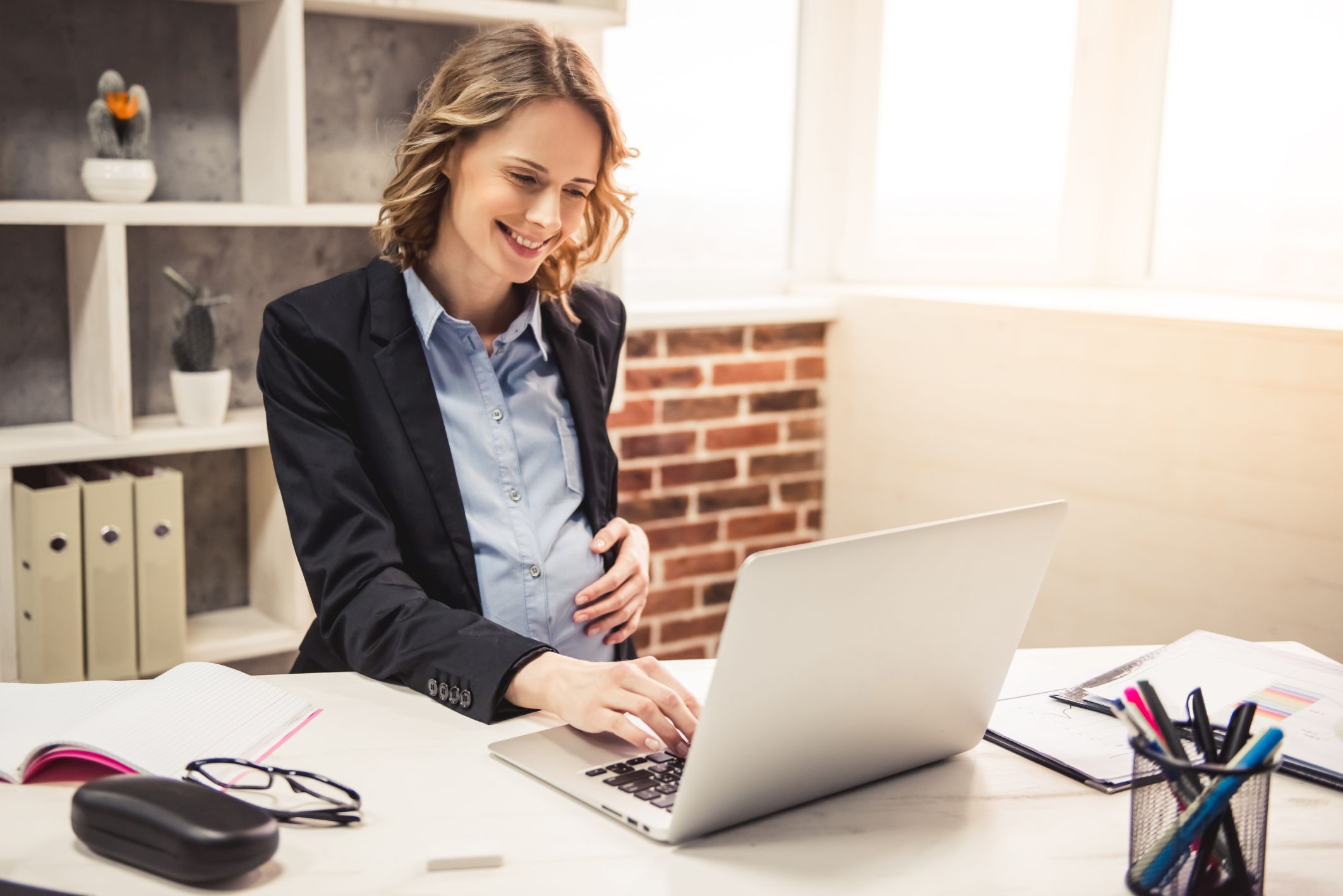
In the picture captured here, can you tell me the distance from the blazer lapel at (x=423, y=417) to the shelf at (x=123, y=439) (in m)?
0.83

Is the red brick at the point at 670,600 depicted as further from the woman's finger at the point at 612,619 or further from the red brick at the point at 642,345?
the woman's finger at the point at 612,619

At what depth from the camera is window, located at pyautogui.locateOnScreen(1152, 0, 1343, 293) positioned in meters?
2.66

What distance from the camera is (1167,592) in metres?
2.45

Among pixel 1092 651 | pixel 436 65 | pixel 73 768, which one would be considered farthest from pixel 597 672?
pixel 436 65

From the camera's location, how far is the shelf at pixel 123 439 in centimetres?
216

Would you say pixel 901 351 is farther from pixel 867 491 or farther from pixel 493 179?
pixel 493 179

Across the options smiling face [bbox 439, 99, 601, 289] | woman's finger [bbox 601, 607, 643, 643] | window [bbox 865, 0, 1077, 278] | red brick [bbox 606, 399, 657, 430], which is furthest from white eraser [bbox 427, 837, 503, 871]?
window [bbox 865, 0, 1077, 278]

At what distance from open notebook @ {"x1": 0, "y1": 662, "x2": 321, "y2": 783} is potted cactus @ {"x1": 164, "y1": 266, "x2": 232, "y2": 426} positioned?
1069 mm

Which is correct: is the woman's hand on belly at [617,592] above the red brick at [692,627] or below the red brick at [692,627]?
above

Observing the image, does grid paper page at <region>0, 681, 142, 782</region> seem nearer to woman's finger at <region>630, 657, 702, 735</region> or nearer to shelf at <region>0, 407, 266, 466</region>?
woman's finger at <region>630, 657, 702, 735</region>

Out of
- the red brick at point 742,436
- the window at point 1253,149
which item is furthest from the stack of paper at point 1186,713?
the red brick at point 742,436

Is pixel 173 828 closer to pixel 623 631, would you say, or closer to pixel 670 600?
pixel 623 631

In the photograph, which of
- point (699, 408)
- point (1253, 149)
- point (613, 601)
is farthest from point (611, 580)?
point (1253, 149)

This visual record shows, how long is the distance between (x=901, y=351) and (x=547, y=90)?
1555 millimetres
